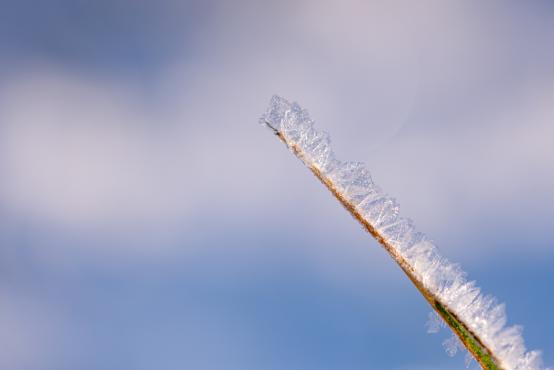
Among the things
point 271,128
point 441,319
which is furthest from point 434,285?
point 271,128

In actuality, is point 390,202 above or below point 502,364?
above

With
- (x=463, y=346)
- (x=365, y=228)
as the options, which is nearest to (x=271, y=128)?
(x=365, y=228)

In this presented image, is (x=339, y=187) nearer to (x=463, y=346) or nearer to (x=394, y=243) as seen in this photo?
(x=394, y=243)

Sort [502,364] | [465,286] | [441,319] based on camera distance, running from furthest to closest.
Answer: [441,319]
[465,286]
[502,364]

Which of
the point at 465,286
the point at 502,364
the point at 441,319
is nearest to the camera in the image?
the point at 502,364

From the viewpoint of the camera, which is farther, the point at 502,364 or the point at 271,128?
the point at 271,128

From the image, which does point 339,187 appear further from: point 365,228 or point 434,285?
point 434,285

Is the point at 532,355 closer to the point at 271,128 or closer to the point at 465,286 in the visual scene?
the point at 465,286

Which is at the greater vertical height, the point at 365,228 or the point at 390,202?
the point at 390,202

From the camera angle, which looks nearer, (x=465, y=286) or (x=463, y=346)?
(x=465, y=286)
